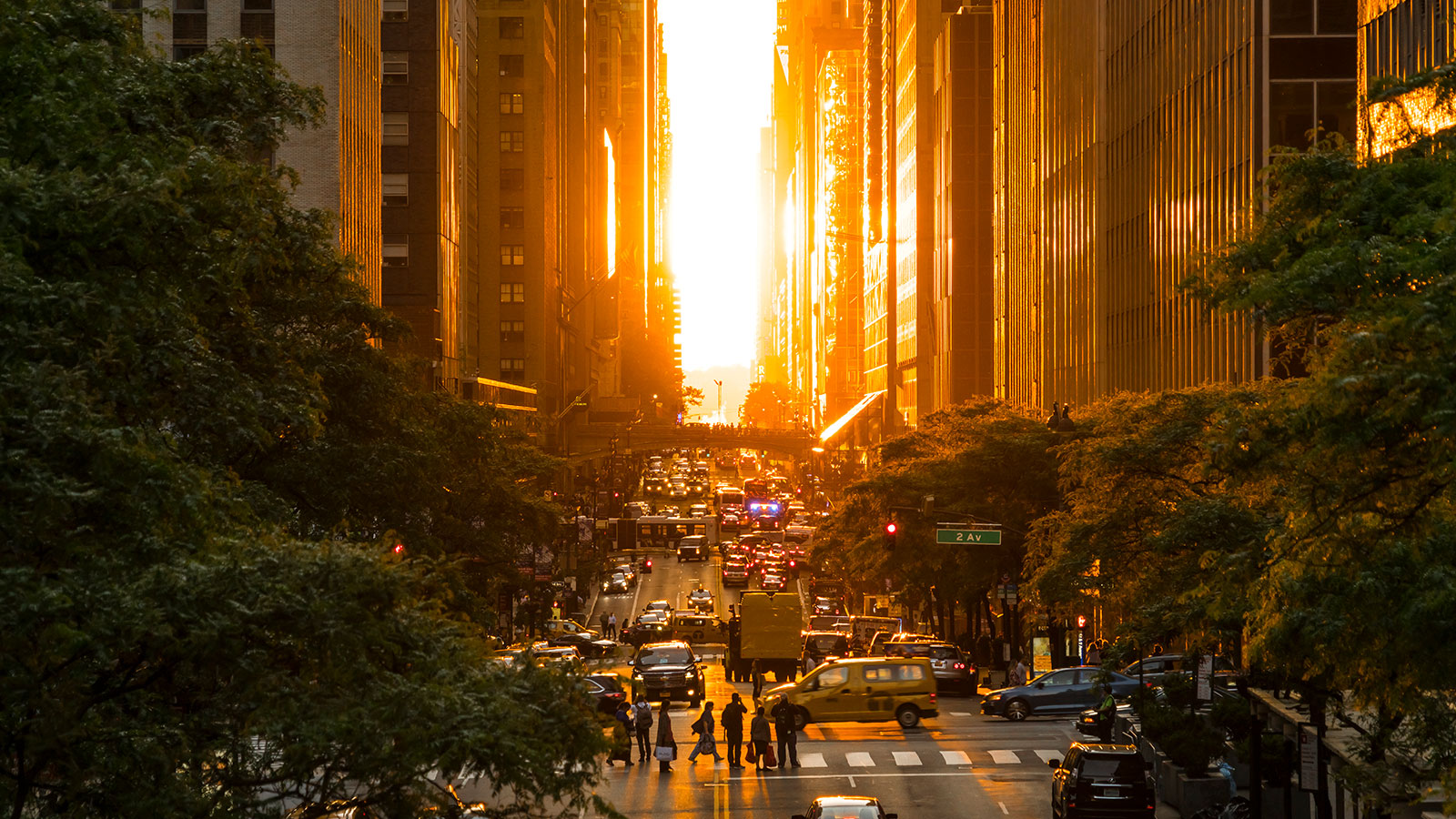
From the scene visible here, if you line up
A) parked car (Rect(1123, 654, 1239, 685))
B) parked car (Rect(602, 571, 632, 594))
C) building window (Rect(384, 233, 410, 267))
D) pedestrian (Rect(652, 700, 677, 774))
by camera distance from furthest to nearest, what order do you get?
parked car (Rect(602, 571, 632, 594)) < building window (Rect(384, 233, 410, 267)) < parked car (Rect(1123, 654, 1239, 685)) < pedestrian (Rect(652, 700, 677, 774))

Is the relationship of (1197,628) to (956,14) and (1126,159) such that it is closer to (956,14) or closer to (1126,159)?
(1126,159)

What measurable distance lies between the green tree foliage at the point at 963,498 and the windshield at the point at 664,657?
14.8 meters

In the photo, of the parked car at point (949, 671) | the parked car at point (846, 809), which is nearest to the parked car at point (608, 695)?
the parked car at point (949, 671)

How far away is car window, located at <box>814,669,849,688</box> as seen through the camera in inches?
1965

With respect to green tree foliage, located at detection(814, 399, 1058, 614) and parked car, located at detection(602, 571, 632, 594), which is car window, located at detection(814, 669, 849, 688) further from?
parked car, located at detection(602, 571, 632, 594)

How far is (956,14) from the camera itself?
137000mm

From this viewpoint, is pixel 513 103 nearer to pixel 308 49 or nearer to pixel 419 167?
pixel 419 167

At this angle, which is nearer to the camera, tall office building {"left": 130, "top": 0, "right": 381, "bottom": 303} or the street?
the street

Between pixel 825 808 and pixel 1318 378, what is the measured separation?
12.4 metres

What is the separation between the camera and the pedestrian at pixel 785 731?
41.0 meters

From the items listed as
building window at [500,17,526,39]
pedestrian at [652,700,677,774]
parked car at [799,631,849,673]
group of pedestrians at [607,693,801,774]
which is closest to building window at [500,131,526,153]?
building window at [500,17,526,39]

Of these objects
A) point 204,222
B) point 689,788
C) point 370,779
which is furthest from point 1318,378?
point 689,788

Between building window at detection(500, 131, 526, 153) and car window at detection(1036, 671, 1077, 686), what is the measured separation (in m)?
110

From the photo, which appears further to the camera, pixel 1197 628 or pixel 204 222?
pixel 1197 628
